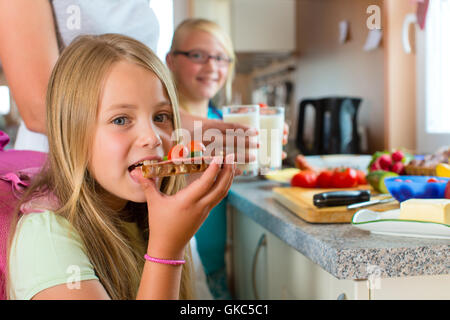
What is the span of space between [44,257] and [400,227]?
49cm

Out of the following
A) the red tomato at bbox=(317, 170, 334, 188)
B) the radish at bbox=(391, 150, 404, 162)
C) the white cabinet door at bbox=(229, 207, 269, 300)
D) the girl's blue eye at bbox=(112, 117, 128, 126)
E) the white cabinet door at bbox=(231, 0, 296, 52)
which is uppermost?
the white cabinet door at bbox=(231, 0, 296, 52)

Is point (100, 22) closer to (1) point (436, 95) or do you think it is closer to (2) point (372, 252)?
(2) point (372, 252)

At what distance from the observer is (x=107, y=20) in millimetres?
810

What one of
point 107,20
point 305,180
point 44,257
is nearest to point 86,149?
point 44,257

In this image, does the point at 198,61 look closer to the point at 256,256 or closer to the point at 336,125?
the point at 256,256

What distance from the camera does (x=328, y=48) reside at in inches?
112

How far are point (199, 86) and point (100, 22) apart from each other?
39 cm

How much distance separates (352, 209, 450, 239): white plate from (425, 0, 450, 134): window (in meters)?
1.23

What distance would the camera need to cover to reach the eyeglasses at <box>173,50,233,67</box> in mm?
1111

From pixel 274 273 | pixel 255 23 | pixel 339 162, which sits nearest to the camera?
pixel 274 273

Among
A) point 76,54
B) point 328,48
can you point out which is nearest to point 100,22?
point 76,54

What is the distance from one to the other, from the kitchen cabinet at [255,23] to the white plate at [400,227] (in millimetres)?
2680

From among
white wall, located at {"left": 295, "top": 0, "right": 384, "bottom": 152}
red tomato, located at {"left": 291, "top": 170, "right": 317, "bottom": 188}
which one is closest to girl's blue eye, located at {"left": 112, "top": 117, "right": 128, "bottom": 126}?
red tomato, located at {"left": 291, "top": 170, "right": 317, "bottom": 188}

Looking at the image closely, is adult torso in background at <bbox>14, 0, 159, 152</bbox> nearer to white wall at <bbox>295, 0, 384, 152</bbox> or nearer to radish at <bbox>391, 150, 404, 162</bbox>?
radish at <bbox>391, 150, 404, 162</bbox>
